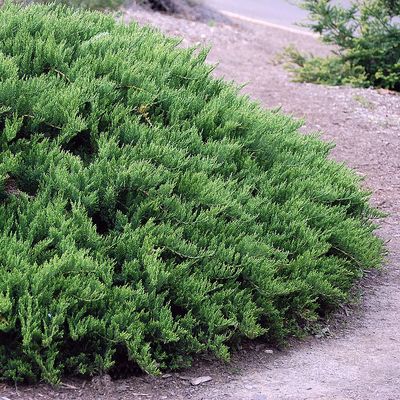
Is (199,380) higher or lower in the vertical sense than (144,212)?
lower

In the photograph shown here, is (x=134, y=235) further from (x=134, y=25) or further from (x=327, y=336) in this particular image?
(x=134, y=25)

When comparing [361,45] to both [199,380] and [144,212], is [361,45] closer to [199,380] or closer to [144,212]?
[144,212]

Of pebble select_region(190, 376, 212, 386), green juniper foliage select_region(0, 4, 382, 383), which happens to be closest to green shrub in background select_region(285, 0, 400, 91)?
green juniper foliage select_region(0, 4, 382, 383)

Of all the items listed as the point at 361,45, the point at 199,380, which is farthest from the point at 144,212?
the point at 361,45

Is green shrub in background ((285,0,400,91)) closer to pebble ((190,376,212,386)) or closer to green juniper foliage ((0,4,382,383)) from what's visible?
green juniper foliage ((0,4,382,383))

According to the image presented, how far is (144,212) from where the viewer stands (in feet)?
14.4

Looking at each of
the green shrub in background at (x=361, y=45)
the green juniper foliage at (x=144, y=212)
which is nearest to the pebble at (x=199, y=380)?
the green juniper foliage at (x=144, y=212)

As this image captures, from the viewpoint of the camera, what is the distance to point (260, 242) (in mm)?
4578

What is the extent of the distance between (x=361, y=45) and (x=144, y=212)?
20.4 ft

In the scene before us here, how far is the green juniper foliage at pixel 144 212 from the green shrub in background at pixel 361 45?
4536mm

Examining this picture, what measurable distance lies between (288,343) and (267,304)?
0.96ft

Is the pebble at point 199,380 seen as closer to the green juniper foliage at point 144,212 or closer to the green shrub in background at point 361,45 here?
the green juniper foliage at point 144,212

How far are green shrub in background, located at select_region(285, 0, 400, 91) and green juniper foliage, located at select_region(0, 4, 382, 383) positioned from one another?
4.54 meters

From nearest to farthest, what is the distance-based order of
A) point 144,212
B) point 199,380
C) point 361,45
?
1. point 199,380
2. point 144,212
3. point 361,45
